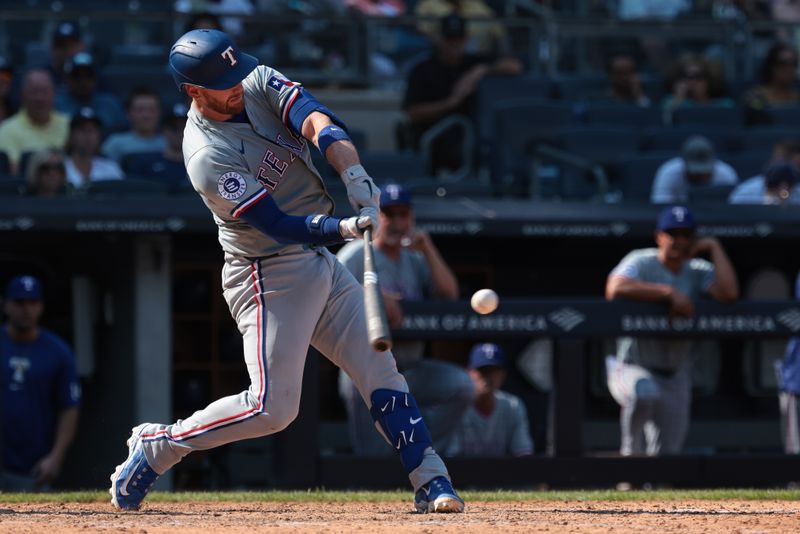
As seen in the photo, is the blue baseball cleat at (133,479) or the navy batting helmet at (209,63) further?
the blue baseball cleat at (133,479)

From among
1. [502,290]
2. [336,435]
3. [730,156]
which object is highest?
[730,156]

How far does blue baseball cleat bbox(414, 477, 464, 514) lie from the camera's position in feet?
15.6

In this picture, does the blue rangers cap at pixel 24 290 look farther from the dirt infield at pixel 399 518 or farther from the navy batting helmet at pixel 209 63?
the navy batting helmet at pixel 209 63

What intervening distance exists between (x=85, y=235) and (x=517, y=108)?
10.1 ft

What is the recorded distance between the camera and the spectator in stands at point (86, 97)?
952 centimetres

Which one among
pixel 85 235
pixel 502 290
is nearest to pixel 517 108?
pixel 502 290

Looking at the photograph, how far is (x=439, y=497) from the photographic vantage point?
4.77m

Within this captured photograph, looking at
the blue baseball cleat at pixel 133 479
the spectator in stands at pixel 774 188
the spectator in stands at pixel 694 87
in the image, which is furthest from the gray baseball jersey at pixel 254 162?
the spectator in stands at pixel 694 87

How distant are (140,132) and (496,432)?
2911mm

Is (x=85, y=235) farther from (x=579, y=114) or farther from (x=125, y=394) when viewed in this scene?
(x=579, y=114)

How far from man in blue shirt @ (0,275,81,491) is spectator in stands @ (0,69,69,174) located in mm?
1392

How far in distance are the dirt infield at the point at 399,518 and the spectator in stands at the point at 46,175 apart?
9.81 feet

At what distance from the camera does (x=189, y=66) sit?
4.57m

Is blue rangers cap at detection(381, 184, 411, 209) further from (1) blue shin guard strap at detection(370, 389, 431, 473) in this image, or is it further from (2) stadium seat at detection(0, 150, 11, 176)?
(1) blue shin guard strap at detection(370, 389, 431, 473)
